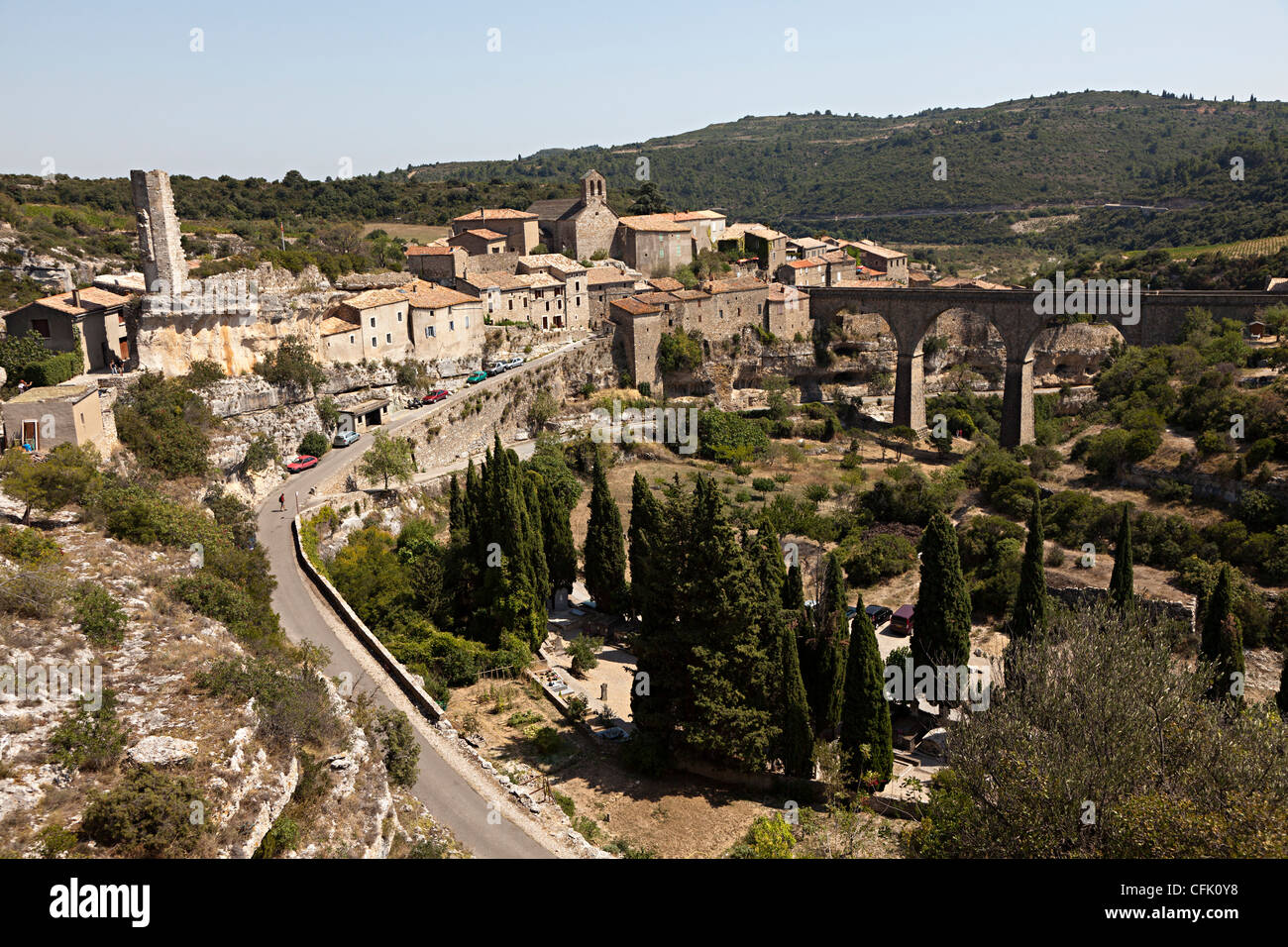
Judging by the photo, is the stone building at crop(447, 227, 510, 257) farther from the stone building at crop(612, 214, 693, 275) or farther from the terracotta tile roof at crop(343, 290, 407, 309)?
the terracotta tile roof at crop(343, 290, 407, 309)

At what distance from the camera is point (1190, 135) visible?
5271 inches

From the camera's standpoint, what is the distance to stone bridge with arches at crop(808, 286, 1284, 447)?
49875mm

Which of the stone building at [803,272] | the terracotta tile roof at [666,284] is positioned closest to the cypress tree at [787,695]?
the terracotta tile roof at [666,284]

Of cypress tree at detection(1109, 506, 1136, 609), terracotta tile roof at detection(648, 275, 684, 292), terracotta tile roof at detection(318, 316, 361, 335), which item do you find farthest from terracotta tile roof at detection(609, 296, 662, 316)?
cypress tree at detection(1109, 506, 1136, 609)

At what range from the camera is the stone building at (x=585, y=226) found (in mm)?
60562

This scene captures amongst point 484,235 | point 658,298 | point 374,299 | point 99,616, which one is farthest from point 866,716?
point 484,235

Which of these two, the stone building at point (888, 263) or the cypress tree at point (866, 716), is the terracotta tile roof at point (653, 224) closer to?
the stone building at point (888, 263)

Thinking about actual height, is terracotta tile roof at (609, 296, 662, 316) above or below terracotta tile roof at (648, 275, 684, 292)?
below

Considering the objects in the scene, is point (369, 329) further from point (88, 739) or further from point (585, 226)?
Result: point (88, 739)

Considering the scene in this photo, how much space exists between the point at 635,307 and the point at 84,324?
28615 mm

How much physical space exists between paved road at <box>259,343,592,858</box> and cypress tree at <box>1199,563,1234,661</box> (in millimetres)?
17697

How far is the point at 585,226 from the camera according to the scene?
60.8 metres

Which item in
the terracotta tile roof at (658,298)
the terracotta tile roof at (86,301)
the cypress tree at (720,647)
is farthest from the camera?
the terracotta tile roof at (658,298)

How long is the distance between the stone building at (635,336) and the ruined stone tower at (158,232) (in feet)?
81.7
